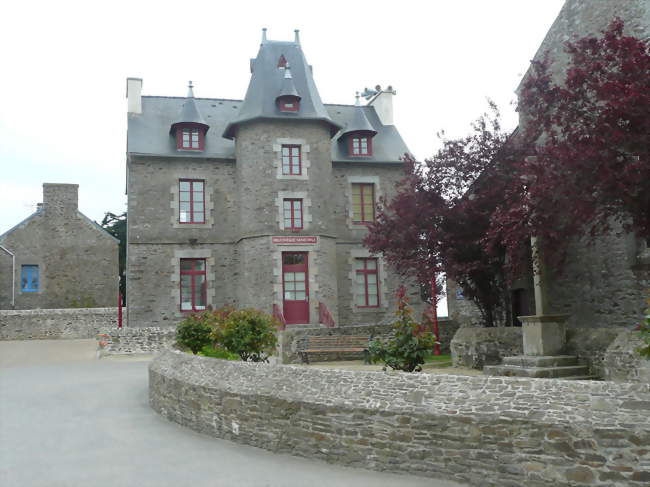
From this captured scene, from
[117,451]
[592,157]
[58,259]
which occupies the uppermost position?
[58,259]

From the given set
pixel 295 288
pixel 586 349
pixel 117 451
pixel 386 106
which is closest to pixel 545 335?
pixel 586 349

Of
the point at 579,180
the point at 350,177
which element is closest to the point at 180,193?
the point at 350,177

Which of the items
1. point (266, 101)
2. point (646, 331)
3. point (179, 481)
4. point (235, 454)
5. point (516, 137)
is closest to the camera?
point (646, 331)

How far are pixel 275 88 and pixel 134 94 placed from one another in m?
5.50

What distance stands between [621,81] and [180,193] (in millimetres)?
15516

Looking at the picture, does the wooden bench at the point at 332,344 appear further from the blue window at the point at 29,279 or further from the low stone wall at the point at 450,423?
the blue window at the point at 29,279

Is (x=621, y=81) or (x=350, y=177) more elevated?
(x=350, y=177)

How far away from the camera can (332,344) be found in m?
17.1

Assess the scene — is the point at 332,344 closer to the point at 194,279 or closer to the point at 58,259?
the point at 194,279

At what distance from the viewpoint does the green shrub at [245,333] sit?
12.4 m

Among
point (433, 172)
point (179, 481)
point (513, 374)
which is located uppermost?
point (433, 172)

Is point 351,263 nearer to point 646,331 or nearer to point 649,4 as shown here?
point 649,4

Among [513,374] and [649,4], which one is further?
[649,4]

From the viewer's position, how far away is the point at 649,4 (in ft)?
39.6
